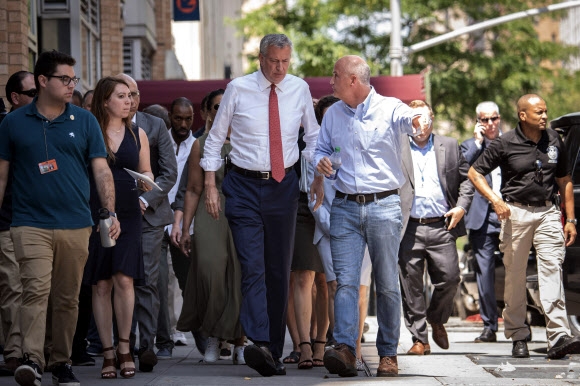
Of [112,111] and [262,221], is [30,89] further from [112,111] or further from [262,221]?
[262,221]

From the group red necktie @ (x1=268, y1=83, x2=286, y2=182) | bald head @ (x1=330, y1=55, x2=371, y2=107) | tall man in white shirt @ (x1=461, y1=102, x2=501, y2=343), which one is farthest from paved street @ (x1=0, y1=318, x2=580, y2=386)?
bald head @ (x1=330, y1=55, x2=371, y2=107)

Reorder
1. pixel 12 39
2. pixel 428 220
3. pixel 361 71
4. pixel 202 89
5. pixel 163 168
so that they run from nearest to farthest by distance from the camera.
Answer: pixel 361 71 → pixel 163 168 → pixel 428 220 → pixel 12 39 → pixel 202 89

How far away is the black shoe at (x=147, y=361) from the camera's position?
8961 millimetres

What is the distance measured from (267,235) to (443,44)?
115 feet

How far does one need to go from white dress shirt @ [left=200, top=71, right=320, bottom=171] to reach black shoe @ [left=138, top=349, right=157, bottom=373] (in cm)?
131

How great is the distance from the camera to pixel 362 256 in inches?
343

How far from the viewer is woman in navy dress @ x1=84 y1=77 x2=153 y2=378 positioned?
870 centimetres

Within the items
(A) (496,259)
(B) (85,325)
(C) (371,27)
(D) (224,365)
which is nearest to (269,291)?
(D) (224,365)

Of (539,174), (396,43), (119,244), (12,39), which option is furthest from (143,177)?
(396,43)

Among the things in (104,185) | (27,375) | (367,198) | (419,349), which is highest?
(104,185)

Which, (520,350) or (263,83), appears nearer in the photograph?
(263,83)

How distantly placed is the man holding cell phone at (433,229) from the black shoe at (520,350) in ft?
2.33

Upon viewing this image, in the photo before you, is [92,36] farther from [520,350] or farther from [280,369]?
[280,369]

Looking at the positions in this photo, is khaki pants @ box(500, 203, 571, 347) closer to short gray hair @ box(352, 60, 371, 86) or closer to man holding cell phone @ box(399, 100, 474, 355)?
man holding cell phone @ box(399, 100, 474, 355)
